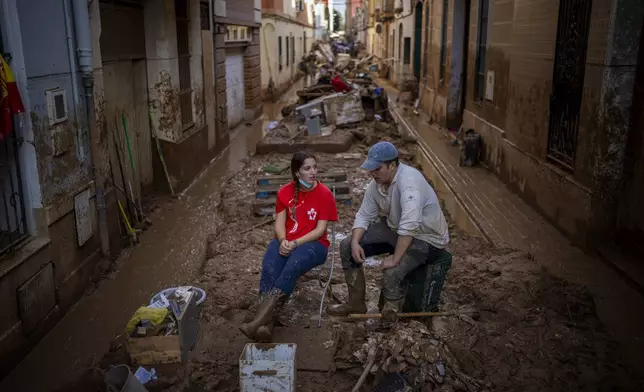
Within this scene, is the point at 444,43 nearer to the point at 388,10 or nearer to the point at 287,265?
the point at 287,265

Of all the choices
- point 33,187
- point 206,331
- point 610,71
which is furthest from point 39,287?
point 610,71

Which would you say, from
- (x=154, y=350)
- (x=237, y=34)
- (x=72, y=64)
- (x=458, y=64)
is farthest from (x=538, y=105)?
(x=237, y=34)

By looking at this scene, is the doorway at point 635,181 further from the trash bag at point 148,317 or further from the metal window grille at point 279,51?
the metal window grille at point 279,51

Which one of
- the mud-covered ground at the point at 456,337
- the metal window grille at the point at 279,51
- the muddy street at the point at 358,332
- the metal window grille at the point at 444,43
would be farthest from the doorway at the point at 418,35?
the mud-covered ground at the point at 456,337

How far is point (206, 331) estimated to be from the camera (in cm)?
452

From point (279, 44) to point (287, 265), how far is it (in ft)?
71.0

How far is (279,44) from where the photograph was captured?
81.4ft

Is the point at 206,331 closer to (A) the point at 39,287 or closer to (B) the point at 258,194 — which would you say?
(A) the point at 39,287

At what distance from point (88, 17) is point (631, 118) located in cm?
536

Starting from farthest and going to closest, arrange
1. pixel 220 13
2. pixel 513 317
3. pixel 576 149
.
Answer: pixel 220 13, pixel 576 149, pixel 513 317

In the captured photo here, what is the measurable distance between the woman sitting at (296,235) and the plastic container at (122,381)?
0.99 metres

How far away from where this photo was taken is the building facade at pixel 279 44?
21703mm

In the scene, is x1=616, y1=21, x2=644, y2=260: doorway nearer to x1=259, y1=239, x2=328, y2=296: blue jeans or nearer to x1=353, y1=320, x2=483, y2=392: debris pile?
x1=353, y1=320, x2=483, y2=392: debris pile

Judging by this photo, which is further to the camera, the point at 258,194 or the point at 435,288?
the point at 258,194
